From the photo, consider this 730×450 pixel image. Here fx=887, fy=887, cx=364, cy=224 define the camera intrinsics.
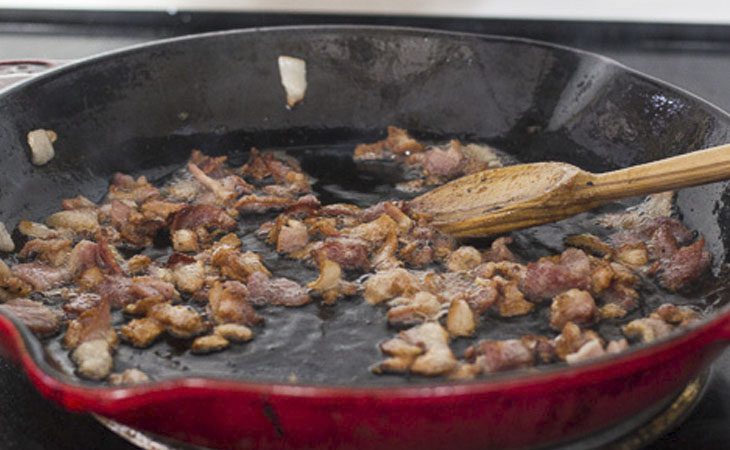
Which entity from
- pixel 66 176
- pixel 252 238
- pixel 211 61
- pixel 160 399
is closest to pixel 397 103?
pixel 211 61

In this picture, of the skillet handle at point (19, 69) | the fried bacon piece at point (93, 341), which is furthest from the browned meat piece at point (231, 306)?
the skillet handle at point (19, 69)

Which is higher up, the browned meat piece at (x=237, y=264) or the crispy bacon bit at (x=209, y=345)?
the browned meat piece at (x=237, y=264)

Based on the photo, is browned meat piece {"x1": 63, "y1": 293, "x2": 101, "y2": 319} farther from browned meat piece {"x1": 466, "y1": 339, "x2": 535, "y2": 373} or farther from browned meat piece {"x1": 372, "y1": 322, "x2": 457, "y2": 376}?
browned meat piece {"x1": 466, "y1": 339, "x2": 535, "y2": 373}

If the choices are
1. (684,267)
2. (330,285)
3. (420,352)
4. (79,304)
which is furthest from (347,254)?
(684,267)

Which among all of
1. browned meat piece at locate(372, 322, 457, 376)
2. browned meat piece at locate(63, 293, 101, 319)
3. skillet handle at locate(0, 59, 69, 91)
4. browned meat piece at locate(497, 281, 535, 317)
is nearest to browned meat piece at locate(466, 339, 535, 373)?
browned meat piece at locate(372, 322, 457, 376)

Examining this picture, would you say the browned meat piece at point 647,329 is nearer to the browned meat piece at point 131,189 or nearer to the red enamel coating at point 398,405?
the red enamel coating at point 398,405

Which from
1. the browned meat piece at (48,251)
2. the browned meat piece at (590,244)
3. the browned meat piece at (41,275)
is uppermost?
the browned meat piece at (590,244)
